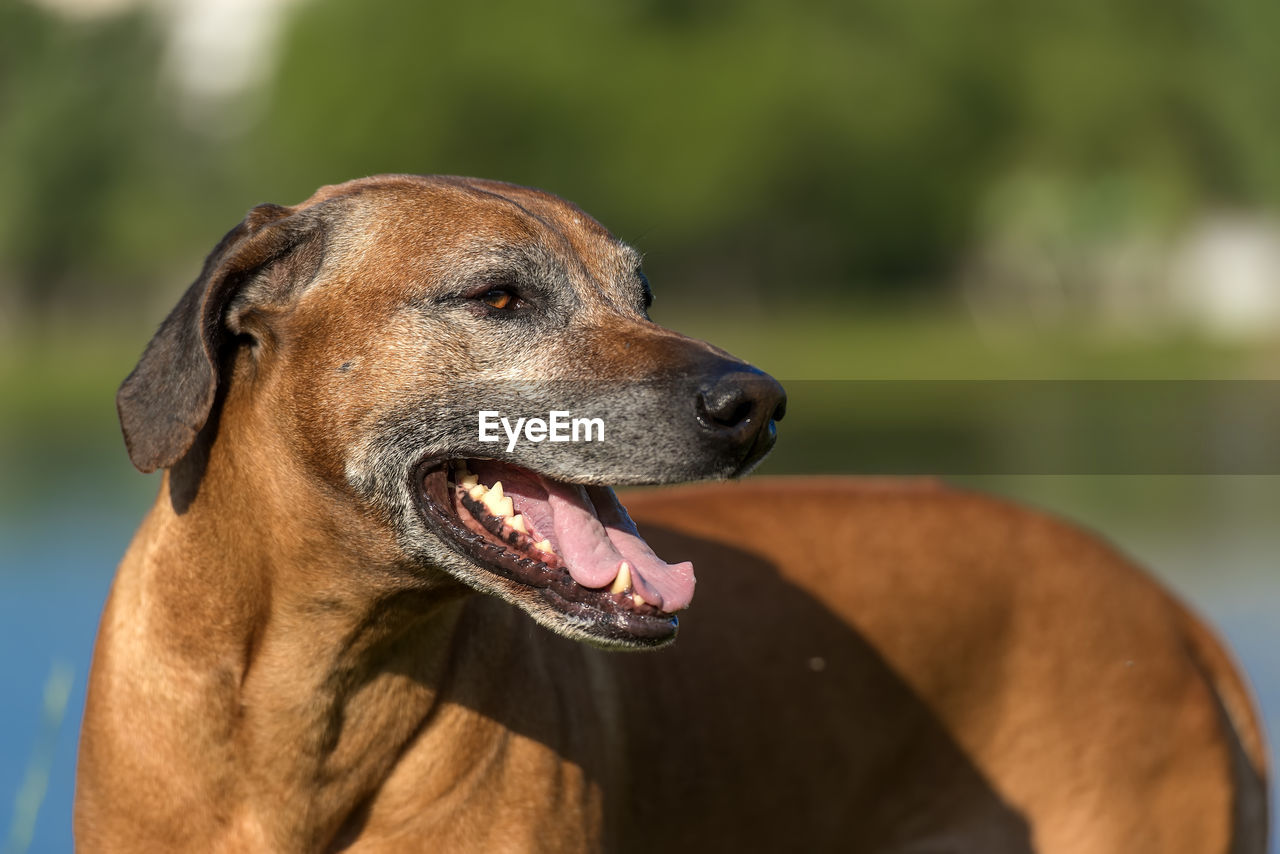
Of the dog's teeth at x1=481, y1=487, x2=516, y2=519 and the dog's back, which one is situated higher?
the dog's teeth at x1=481, y1=487, x2=516, y2=519

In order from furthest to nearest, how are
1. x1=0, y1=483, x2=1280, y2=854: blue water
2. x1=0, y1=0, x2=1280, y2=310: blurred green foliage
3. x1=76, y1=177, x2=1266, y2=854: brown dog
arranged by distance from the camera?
1. x1=0, y1=0, x2=1280, y2=310: blurred green foliage
2. x1=0, y1=483, x2=1280, y2=854: blue water
3. x1=76, y1=177, x2=1266, y2=854: brown dog

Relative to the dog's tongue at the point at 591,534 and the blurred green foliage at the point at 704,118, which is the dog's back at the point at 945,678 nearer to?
the dog's tongue at the point at 591,534

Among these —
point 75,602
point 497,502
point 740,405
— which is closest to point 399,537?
point 497,502

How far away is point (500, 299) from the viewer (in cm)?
368

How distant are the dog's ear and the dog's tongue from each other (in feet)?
1.96

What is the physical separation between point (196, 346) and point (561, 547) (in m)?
0.86

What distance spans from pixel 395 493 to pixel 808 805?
156 centimetres

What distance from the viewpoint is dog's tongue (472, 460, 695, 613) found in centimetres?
346

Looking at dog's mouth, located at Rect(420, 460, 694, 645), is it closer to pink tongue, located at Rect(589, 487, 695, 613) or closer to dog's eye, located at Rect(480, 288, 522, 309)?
pink tongue, located at Rect(589, 487, 695, 613)

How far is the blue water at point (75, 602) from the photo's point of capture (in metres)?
7.14

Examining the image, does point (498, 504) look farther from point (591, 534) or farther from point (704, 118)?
point (704, 118)

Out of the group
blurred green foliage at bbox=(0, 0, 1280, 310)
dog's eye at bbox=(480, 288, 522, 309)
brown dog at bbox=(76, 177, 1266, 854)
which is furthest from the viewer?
blurred green foliage at bbox=(0, 0, 1280, 310)

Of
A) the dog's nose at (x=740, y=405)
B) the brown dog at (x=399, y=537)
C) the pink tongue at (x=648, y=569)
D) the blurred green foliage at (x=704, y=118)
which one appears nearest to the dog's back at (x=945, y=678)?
the brown dog at (x=399, y=537)

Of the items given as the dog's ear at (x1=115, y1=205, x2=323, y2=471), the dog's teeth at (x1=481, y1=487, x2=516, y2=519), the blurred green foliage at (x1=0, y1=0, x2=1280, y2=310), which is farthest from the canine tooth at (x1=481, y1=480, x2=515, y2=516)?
the blurred green foliage at (x1=0, y1=0, x2=1280, y2=310)
